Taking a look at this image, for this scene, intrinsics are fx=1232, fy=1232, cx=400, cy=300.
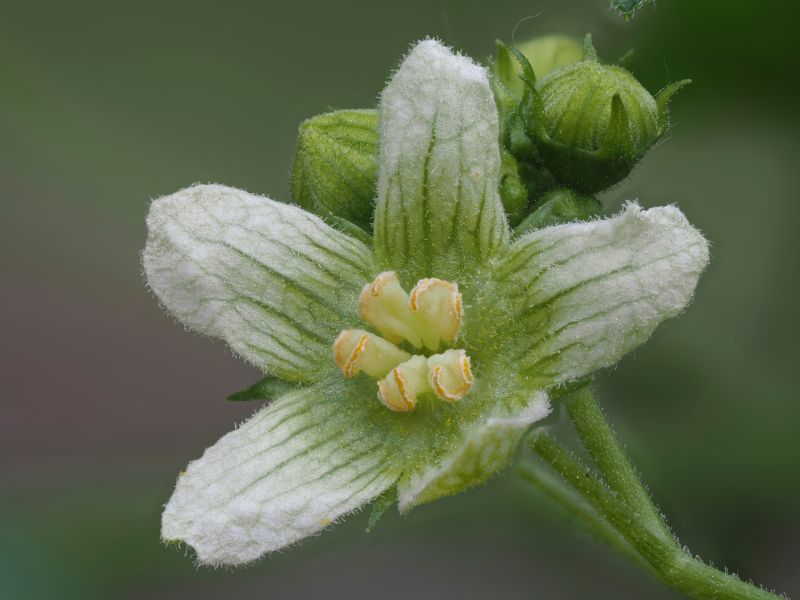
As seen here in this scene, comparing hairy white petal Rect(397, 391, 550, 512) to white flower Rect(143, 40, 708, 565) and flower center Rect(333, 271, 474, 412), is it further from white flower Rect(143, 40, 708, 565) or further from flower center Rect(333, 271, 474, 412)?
flower center Rect(333, 271, 474, 412)

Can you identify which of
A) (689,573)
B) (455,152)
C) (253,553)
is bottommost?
(689,573)

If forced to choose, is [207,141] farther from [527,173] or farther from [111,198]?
[527,173]

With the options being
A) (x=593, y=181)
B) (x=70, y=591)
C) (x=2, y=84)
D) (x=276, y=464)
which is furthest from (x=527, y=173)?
(x=2, y=84)

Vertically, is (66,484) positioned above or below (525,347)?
below

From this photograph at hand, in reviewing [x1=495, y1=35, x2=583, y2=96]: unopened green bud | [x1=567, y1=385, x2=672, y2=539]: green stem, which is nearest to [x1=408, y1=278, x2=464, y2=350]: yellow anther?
[x1=567, y1=385, x2=672, y2=539]: green stem

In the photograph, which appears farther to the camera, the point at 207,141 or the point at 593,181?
the point at 207,141

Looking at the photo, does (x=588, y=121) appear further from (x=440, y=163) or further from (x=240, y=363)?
(x=240, y=363)

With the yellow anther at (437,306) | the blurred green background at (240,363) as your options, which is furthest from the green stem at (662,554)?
the blurred green background at (240,363)

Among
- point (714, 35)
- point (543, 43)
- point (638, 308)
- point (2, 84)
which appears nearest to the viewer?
point (638, 308)
